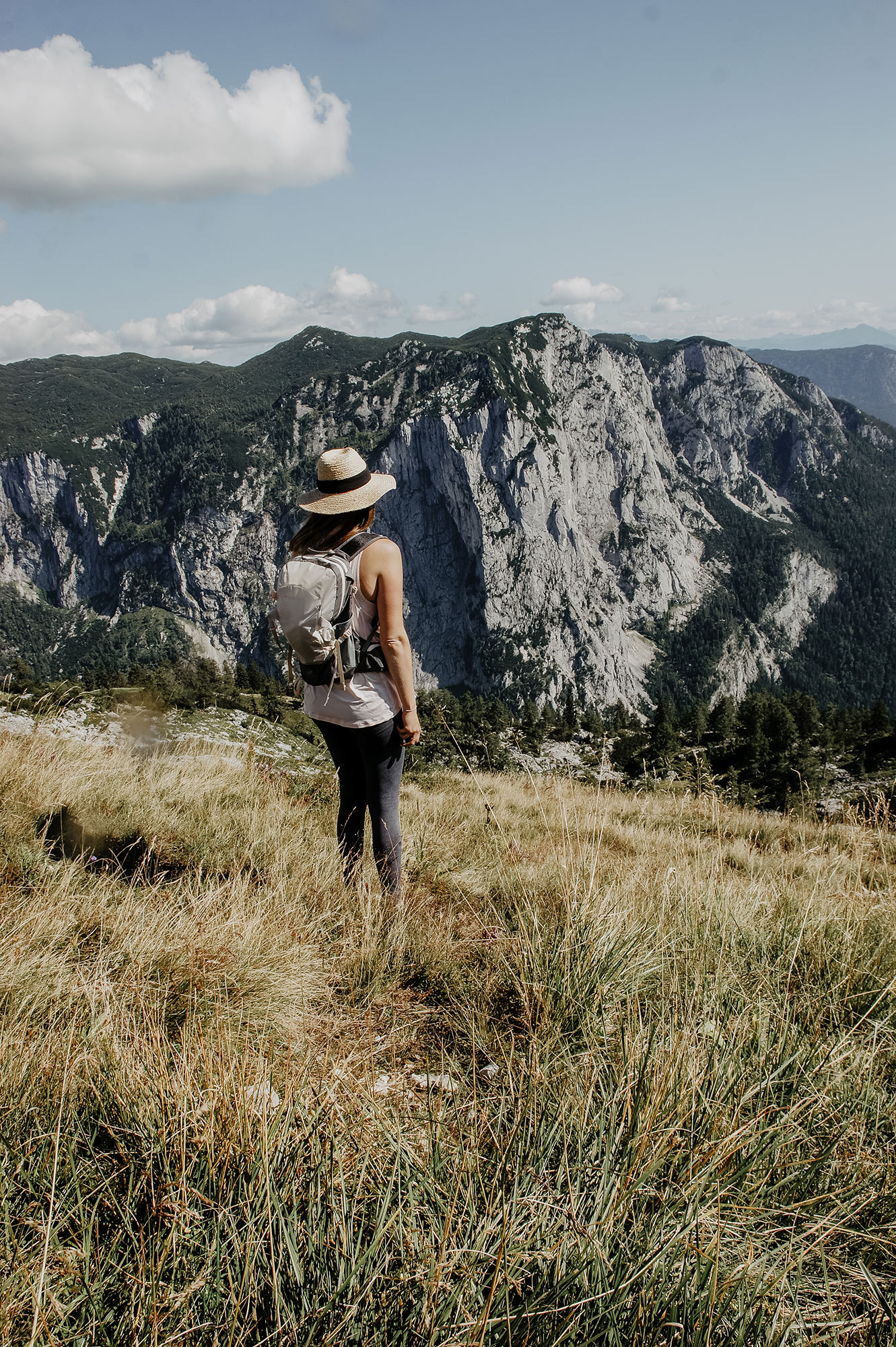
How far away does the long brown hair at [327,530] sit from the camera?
342 centimetres

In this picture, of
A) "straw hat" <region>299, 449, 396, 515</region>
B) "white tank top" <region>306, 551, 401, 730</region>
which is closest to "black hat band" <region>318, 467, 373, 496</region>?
"straw hat" <region>299, 449, 396, 515</region>

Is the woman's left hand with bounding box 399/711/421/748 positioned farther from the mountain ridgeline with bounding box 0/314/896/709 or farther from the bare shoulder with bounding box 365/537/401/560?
the mountain ridgeline with bounding box 0/314/896/709

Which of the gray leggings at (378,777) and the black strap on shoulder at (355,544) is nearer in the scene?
the black strap on shoulder at (355,544)

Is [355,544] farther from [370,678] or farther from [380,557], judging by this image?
[370,678]

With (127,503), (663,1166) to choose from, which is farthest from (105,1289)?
(127,503)

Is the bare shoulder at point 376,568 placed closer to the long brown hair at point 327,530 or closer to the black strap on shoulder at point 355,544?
the black strap on shoulder at point 355,544

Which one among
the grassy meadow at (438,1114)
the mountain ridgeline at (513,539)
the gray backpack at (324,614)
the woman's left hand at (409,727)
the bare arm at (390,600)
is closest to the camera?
the grassy meadow at (438,1114)

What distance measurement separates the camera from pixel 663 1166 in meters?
1.54

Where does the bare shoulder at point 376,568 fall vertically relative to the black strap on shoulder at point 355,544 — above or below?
below

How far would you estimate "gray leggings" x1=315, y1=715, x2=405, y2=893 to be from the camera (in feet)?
11.4

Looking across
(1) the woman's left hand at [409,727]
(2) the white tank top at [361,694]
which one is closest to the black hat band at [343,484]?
(2) the white tank top at [361,694]

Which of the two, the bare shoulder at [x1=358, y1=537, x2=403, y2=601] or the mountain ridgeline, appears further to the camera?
the mountain ridgeline

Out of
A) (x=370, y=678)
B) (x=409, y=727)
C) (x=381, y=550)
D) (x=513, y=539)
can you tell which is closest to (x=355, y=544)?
(x=381, y=550)

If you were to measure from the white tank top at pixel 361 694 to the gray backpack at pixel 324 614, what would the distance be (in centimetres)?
3
